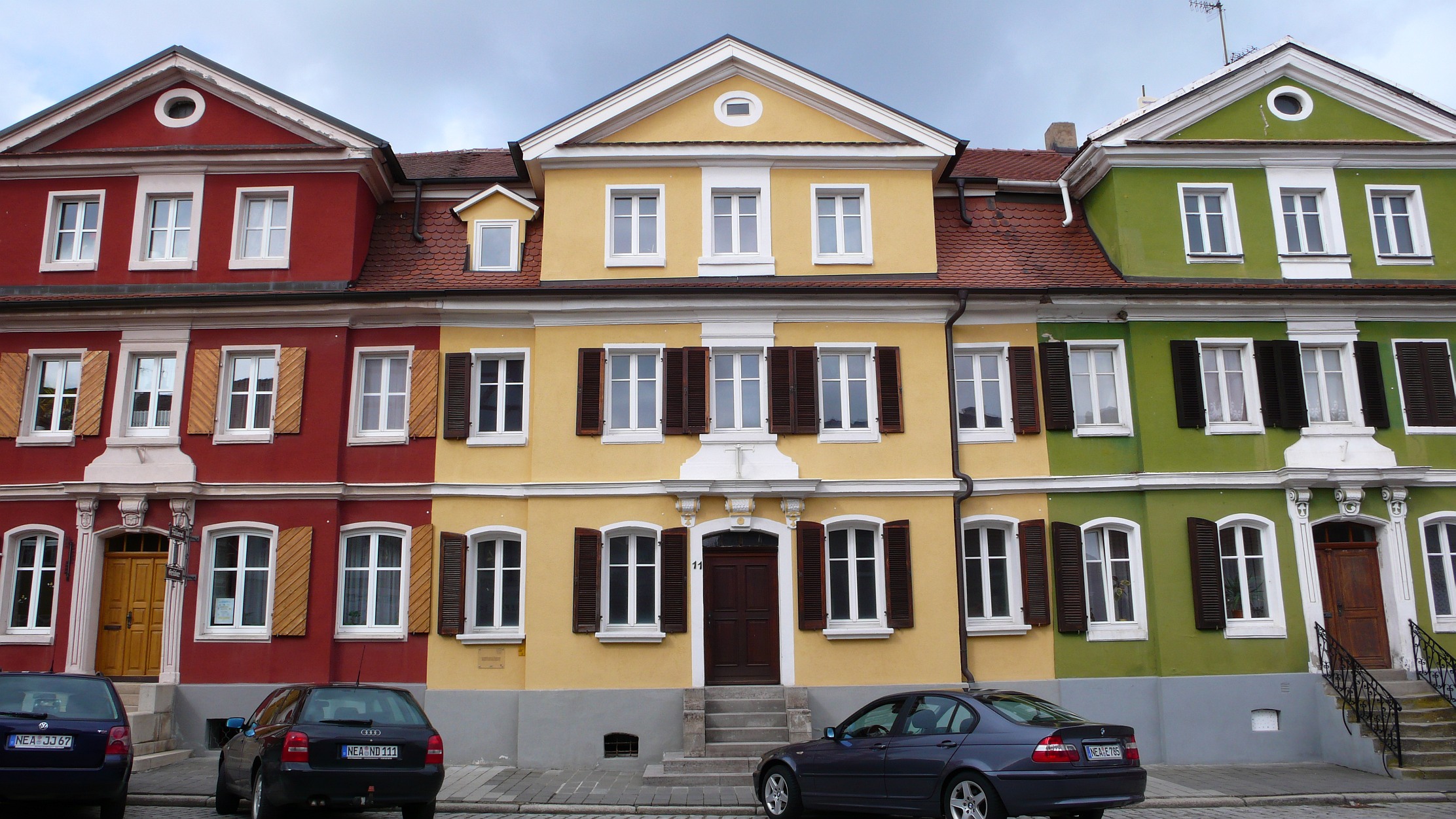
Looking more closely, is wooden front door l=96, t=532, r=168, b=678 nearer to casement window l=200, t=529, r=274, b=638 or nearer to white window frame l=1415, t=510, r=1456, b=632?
casement window l=200, t=529, r=274, b=638

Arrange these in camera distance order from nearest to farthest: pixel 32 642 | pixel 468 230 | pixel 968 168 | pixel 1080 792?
pixel 1080 792
pixel 32 642
pixel 468 230
pixel 968 168

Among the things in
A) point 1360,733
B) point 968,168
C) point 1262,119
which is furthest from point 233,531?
point 1262,119

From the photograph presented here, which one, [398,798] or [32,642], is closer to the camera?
[398,798]

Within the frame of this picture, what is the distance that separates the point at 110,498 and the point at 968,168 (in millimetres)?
17408

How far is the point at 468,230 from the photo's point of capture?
18.7m

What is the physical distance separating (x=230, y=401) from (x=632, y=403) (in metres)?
6.97

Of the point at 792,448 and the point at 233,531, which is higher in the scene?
the point at 792,448

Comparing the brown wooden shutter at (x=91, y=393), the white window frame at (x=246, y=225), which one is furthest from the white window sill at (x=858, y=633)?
the brown wooden shutter at (x=91, y=393)

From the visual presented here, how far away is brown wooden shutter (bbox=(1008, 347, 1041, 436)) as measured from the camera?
17328mm

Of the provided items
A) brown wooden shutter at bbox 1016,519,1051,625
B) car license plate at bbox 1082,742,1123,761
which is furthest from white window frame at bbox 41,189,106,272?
car license plate at bbox 1082,742,1123,761

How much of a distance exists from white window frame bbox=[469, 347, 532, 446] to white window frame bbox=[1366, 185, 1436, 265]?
15.4 m

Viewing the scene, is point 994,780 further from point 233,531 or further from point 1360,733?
point 233,531

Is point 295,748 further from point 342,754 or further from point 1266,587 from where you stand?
point 1266,587

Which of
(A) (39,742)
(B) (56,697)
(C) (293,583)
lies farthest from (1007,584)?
(A) (39,742)
